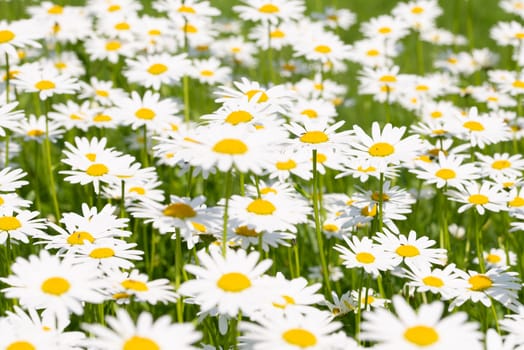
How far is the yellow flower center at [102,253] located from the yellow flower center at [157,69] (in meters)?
2.31

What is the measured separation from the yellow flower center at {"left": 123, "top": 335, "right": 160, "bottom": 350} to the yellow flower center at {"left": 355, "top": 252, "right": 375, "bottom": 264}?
1.27 meters

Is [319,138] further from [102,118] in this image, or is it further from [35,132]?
[35,132]

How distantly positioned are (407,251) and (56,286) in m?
1.52

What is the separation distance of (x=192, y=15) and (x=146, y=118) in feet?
3.66

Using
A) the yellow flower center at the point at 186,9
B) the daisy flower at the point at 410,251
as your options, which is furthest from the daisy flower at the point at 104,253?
the yellow flower center at the point at 186,9

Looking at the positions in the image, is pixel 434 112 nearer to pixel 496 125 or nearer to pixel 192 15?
pixel 496 125

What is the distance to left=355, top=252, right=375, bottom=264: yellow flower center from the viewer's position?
3.03m

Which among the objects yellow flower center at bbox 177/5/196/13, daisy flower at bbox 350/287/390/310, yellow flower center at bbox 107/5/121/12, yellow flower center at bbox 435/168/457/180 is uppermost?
yellow flower center at bbox 107/5/121/12

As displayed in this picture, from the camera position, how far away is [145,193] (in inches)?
160

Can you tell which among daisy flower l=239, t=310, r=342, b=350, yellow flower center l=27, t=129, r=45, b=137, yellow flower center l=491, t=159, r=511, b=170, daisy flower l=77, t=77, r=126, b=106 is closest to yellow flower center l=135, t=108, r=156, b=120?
yellow flower center l=27, t=129, r=45, b=137

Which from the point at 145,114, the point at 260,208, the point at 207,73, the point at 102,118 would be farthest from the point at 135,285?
the point at 207,73

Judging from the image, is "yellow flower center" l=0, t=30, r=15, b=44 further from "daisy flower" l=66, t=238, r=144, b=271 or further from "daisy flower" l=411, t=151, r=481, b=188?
"daisy flower" l=411, t=151, r=481, b=188

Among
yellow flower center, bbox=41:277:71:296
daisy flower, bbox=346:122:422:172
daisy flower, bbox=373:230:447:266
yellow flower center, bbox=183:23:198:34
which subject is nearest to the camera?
yellow flower center, bbox=41:277:71:296

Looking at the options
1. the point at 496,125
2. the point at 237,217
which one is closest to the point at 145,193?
the point at 237,217
